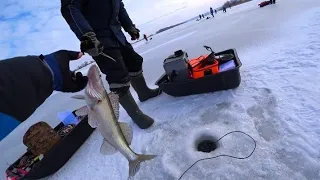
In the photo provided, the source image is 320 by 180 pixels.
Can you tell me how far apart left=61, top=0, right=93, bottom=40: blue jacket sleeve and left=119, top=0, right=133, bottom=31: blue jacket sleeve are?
3.56ft

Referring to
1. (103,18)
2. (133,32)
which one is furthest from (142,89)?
(103,18)

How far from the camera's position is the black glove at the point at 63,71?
1.76 meters

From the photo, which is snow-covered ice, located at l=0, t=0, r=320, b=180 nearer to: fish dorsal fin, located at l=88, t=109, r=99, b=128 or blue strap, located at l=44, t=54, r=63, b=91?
fish dorsal fin, located at l=88, t=109, r=99, b=128

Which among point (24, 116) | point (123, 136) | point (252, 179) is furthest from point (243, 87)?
point (24, 116)

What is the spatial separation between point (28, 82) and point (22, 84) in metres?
0.04

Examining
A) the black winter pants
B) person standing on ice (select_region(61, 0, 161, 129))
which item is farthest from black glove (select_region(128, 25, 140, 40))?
the black winter pants

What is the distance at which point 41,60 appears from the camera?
1.71 meters

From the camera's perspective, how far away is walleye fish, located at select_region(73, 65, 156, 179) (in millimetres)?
1389

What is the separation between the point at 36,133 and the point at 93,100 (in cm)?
211

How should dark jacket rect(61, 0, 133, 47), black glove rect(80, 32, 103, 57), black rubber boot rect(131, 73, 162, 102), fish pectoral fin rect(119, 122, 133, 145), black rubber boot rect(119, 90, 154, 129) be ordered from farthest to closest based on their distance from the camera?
black rubber boot rect(131, 73, 162, 102) < black rubber boot rect(119, 90, 154, 129) < dark jacket rect(61, 0, 133, 47) < black glove rect(80, 32, 103, 57) < fish pectoral fin rect(119, 122, 133, 145)

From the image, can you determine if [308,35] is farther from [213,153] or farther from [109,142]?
[109,142]

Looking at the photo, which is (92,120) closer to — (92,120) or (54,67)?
(92,120)

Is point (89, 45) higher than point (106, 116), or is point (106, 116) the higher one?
point (89, 45)

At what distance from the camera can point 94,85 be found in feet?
4.55
